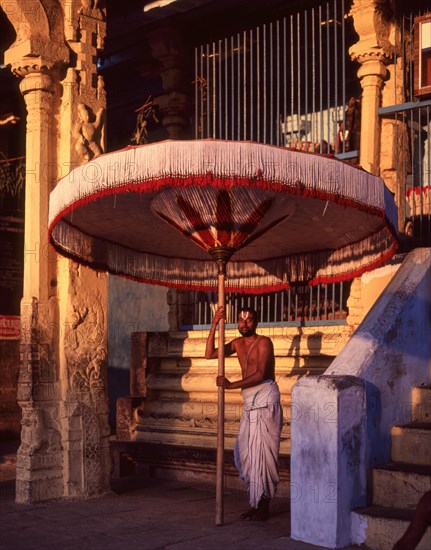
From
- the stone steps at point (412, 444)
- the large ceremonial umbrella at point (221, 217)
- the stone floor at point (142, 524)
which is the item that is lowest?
the stone floor at point (142, 524)

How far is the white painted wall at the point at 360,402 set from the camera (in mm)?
→ 6676

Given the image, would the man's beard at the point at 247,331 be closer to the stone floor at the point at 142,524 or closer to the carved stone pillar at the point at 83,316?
the stone floor at the point at 142,524

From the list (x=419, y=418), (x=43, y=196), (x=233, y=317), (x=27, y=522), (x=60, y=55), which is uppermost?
(x=60, y=55)

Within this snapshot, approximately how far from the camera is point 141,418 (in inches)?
440

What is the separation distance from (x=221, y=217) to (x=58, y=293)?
2.52 m

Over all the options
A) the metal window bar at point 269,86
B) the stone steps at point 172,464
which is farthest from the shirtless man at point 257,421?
the metal window bar at point 269,86

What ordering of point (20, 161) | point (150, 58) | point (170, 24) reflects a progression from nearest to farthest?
1. point (170, 24)
2. point (150, 58)
3. point (20, 161)

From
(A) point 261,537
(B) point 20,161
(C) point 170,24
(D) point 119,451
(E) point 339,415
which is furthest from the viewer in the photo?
(B) point 20,161

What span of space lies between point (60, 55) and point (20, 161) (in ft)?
21.4

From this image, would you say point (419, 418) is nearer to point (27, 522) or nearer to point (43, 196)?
point (27, 522)

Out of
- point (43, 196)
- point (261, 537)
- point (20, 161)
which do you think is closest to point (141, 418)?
point (43, 196)

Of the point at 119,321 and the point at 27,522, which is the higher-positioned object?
the point at 119,321

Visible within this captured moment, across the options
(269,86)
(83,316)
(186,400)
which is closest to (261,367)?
(83,316)

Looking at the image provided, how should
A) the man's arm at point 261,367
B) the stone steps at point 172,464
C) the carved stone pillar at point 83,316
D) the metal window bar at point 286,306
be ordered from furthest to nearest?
the metal window bar at point 286,306
the stone steps at point 172,464
the carved stone pillar at point 83,316
the man's arm at point 261,367
